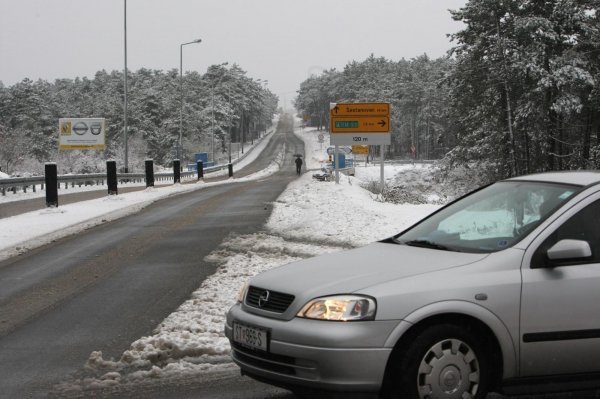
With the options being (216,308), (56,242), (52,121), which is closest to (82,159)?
(52,121)

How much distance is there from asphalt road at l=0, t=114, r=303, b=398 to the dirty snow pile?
24 centimetres

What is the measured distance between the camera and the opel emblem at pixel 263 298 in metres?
4.18

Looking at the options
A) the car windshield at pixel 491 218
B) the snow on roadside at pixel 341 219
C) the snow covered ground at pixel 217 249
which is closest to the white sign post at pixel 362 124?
the snow covered ground at pixel 217 249

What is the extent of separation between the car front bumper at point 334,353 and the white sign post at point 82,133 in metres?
61.2

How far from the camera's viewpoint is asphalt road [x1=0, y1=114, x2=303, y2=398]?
18.9 feet

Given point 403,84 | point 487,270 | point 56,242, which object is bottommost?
point 56,242

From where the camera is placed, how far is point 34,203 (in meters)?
22.6

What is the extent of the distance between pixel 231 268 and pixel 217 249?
6.97ft

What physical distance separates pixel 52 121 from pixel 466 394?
115 m

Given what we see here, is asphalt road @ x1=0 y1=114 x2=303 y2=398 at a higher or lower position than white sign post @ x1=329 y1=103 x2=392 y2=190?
lower

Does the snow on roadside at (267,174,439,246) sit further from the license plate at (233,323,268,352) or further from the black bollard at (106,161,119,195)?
the license plate at (233,323,268,352)

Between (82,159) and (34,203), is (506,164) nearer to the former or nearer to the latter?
(34,203)

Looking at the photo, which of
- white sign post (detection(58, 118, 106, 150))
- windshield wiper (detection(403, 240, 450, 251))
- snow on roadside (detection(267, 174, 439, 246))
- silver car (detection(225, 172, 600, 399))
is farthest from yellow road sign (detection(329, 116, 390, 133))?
white sign post (detection(58, 118, 106, 150))

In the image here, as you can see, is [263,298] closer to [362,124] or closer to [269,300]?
[269,300]
